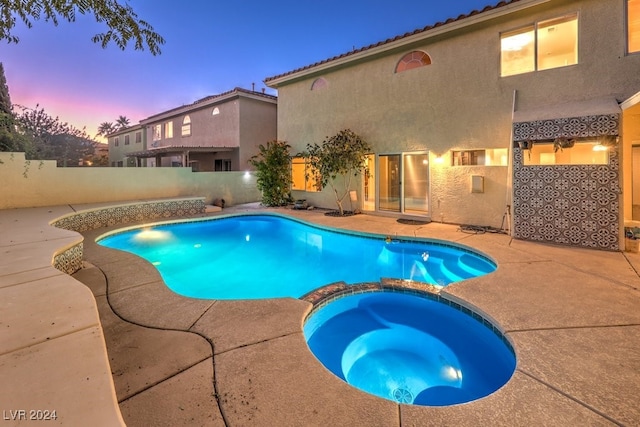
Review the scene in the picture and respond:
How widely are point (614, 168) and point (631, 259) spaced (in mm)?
2127

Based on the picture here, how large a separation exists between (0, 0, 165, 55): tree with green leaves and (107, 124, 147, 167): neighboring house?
28.5 meters

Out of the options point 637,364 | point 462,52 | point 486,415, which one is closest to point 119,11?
point 486,415

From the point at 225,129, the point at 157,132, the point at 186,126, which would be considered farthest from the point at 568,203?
the point at 157,132

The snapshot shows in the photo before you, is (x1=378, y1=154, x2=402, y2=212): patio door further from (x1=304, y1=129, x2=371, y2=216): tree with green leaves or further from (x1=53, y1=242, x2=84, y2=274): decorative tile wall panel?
(x1=53, y1=242, x2=84, y2=274): decorative tile wall panel

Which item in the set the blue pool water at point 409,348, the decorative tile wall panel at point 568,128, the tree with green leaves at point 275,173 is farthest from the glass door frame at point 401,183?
the blue pool water at point 409,348

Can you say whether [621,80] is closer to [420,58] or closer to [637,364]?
[420,58]

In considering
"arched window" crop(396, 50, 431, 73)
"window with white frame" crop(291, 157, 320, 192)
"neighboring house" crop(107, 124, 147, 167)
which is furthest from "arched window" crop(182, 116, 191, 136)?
"arched window" crop(396, 50, 431, 73)

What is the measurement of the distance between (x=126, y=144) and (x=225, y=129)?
18264 millimetres

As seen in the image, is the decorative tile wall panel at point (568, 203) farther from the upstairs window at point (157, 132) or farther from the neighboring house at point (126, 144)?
the neighboring house at point (126, 144)

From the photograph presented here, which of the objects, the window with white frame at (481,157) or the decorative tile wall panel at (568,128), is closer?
the decorative tile wall panel at (568,128)

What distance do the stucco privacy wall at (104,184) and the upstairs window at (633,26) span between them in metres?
15.8

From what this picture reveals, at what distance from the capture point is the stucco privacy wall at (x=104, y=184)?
1080 centimetres

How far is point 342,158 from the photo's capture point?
12.5 metres

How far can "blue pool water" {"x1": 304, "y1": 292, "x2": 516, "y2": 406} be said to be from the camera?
11.9ft
